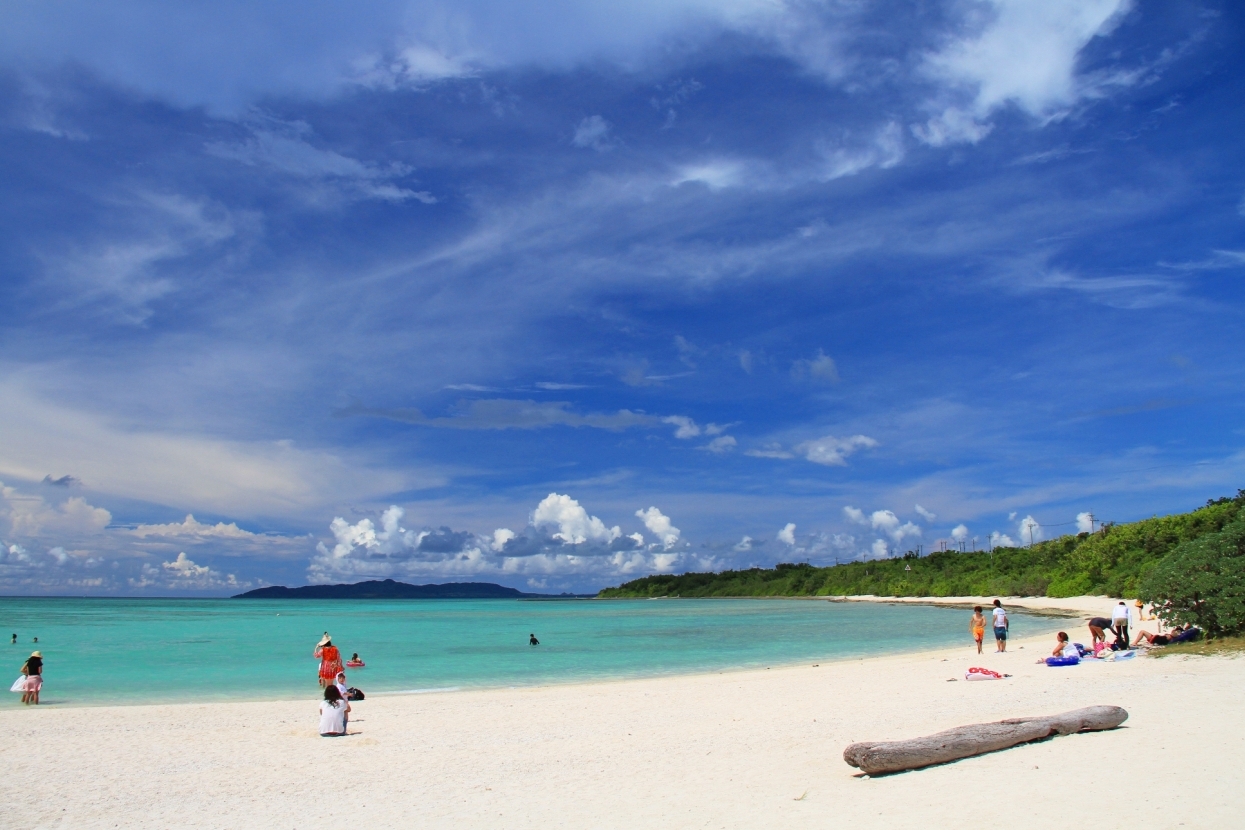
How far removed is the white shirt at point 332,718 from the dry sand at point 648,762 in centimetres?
31

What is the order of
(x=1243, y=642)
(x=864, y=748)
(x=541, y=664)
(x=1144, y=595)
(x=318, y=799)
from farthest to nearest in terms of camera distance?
1. (x=541, y=664)
2. (x=1144, y=595)
3. (x=1243, y=642)
4. (x=318, y=799)
5. (x=864, y=748)

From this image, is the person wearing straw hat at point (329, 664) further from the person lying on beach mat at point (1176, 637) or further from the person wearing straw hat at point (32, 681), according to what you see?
the person lying on beach mat at point (1176, 637)

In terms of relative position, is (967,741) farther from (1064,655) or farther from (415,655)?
(415,655)

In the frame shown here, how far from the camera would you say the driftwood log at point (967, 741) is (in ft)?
29.9

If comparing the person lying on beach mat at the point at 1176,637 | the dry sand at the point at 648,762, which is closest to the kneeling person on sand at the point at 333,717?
the dry sand at the point at 648,762

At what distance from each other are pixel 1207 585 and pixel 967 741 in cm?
1320

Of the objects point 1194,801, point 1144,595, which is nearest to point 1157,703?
point 1194,801

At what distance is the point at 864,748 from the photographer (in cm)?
918

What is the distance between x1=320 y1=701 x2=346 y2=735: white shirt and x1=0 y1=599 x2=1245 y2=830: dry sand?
1.01 ft

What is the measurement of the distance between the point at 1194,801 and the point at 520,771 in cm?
798

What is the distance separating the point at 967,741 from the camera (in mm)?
9633

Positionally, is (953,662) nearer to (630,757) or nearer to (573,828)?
(630,757)

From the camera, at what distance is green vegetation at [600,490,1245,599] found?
20125 mm

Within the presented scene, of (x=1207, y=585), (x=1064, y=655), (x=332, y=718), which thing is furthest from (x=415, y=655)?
(x=1207, y=585)
